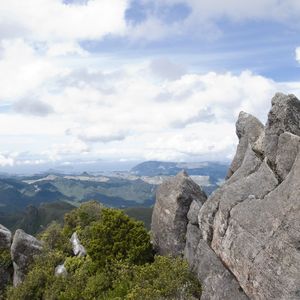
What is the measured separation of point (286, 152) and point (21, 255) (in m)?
44.5

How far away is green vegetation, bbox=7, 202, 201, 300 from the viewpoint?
4228 centimetres

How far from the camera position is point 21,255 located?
6400 centimetres

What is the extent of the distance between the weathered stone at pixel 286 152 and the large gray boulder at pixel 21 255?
139ft

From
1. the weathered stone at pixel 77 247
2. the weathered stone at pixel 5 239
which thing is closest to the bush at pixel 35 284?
the weathered stone at pixel 77 247

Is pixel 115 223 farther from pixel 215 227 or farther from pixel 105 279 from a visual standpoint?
pixel 215 227

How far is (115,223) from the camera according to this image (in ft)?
179

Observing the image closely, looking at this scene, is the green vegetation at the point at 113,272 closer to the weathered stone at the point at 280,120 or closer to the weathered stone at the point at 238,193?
the weathered stone at the point at 238,193

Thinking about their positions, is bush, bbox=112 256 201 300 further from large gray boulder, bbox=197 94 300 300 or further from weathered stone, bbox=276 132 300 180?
weathered stone, bbox=276 132 300 180

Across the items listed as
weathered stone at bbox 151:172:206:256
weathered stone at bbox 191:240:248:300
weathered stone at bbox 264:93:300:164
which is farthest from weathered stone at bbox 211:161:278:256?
weathered stone at bbox 151:172:206:256

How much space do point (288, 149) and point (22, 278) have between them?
45.1 meters

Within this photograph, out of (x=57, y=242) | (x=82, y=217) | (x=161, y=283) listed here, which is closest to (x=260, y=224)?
(x=161, y=283)

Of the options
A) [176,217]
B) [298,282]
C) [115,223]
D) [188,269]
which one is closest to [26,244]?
[115,223]

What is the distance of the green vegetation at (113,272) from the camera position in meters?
42.3

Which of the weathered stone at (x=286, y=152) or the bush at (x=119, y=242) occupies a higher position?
the weathered stone at (x=286, y=152)
